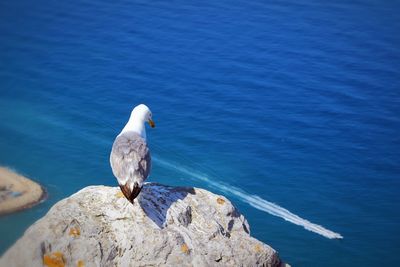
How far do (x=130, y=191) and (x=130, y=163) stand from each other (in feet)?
3.91

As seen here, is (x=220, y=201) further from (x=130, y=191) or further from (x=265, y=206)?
(x=265, y=206)

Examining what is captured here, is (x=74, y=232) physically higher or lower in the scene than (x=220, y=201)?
lower

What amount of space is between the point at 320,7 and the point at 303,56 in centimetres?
918

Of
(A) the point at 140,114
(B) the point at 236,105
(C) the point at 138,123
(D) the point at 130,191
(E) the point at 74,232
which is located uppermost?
(A) the point at 140,114

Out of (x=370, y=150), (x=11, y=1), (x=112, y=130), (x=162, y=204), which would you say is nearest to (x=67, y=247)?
(x=162, y=204)

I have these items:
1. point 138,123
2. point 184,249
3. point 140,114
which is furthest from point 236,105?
point 184,249

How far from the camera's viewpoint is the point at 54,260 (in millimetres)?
9625

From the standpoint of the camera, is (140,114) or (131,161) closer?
(131,161)

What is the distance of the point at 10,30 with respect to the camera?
3975 centimetres

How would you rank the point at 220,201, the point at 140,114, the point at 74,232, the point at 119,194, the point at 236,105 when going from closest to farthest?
the point at 74,232 → the point at 119,194 → the point at 220,201 → the point at 140,114 → the point at 236,105

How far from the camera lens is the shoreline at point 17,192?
24056 mm

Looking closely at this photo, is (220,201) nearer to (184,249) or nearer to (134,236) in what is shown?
(184,249)

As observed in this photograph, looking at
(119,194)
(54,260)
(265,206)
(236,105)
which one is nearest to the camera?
(54,260)

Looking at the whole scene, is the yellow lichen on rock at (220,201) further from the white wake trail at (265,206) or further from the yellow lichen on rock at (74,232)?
the white wake trail at (265,206)
